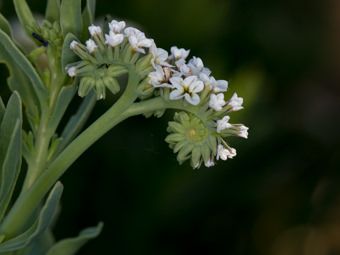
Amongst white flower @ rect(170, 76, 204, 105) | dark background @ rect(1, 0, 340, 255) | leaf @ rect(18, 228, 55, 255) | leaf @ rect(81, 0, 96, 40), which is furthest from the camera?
dark background @ rect(1, 0, 340, 255)

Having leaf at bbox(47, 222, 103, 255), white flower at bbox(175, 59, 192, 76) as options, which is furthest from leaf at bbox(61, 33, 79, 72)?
leaf at bbox(47, 222, 103, 255)

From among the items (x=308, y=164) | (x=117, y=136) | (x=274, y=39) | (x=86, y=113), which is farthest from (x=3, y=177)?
(x=274, y=39)

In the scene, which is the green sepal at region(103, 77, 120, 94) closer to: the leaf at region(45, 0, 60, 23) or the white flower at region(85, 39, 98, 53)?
the white flower at region(85, 39, 98, 53)

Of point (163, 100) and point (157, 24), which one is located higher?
point (157, 24)

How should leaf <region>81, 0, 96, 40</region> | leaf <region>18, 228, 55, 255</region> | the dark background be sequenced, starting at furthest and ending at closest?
the dark background < leaf <region>18, 228, 55, 255</region> < leaf <region>81, 0, 96, 40</region>

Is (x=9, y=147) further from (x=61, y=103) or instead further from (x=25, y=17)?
(x=25, y=17)

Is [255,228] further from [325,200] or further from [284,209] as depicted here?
[325,200]

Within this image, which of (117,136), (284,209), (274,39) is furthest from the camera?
(274,39)
